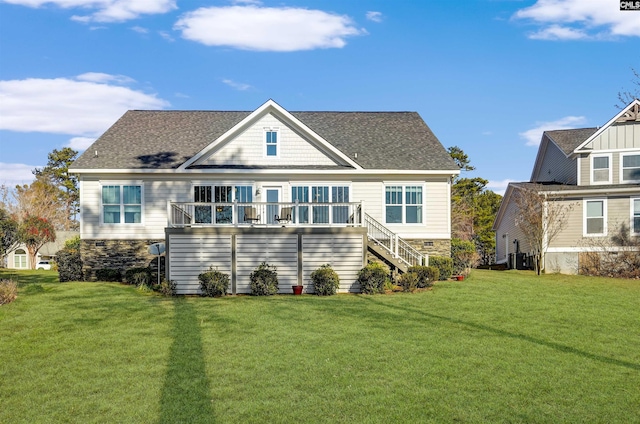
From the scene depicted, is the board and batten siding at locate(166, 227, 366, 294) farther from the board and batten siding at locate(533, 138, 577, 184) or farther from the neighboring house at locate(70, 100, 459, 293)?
the board and batten siding at locate(533, 138, 577, 184)

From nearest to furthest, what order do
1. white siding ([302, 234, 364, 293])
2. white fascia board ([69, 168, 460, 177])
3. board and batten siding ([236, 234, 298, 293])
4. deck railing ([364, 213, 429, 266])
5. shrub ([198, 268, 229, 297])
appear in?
shrub ([198, 268, 229, 297]) < board and batten siding ([236, 234, 298, 293]) < white siding ([302, 234, 364, 293]) < deck railing ([364, 213, 429, 266]) < white fascia board ([69, 168, 460, 177])

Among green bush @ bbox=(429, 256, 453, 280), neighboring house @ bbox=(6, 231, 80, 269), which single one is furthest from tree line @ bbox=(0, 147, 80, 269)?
green bush @ bbox=(429, 256, 453, 280)

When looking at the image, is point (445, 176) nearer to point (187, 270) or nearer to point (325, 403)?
point (187, 270)

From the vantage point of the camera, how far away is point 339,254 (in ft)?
66.3

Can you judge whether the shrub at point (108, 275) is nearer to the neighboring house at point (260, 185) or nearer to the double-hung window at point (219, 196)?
the neighboring house at point (260, 185)

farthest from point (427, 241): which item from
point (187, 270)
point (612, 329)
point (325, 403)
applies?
point (325, 403)

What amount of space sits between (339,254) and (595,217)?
13.1 m

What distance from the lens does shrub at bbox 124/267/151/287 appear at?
2140cm

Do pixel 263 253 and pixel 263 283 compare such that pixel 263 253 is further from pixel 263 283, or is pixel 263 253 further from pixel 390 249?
pixel 390 249

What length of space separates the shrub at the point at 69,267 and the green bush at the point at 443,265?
13.4 meters

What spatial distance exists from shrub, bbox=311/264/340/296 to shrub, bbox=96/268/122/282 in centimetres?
824

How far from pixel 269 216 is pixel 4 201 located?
133 feet

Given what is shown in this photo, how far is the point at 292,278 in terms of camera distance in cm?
1994

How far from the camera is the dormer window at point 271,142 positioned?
941 inches
